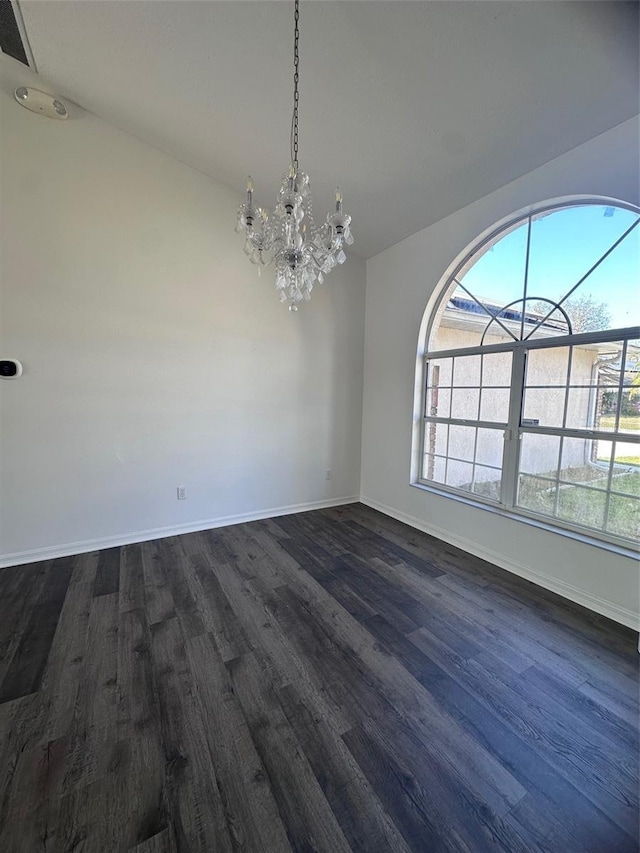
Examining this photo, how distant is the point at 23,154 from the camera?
8.38 ft

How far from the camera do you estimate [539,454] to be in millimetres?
2568

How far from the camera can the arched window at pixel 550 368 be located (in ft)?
6.93

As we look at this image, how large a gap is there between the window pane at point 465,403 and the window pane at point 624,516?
115cm

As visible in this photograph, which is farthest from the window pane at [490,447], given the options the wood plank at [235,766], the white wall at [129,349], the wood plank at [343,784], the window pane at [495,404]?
the wood plank at [235,766]

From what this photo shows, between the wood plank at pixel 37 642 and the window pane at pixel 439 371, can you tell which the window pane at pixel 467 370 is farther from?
the wood plank at pixel 37 642

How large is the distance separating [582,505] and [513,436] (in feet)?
2.13

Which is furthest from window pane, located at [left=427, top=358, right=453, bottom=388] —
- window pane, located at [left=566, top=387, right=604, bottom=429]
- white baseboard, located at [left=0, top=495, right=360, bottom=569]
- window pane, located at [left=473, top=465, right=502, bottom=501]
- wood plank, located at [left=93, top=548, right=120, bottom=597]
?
wood plank, located at [left=93, top=548, right=120, bottom=597]

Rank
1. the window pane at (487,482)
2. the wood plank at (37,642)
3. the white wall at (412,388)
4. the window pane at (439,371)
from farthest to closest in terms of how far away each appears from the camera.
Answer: the window pane at (439,371), the window pane at (487,482), the white wall at (412,388), the wood plank at (37,642)

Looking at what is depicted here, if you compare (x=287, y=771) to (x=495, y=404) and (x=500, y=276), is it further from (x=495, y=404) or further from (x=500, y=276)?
(x=500, y=276)

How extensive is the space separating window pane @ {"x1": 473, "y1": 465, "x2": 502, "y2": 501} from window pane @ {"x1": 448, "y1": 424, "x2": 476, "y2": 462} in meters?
0.15

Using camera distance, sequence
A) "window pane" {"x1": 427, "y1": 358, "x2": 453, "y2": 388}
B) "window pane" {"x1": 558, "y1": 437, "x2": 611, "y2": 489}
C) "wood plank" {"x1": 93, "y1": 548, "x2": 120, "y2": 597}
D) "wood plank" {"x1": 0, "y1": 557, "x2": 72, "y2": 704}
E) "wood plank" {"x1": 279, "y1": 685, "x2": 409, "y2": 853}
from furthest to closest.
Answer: "window pane" {"x1": 427, "y1": 358, "x2": 453, "y2": 388}, "wood plank" {"x1": 93, "y1": 548, "x2": 120, "y2": 597}, "window pane" {"x1": 558, "y1": 437, "x2": 611, "y2": 489}, "wood plank" {"x1": 0, "y1": 557, "x2": 72, "y2": 704}, "wood plank" {"x1": 279, "y1": 685, "x2": 409, "y2": 853}

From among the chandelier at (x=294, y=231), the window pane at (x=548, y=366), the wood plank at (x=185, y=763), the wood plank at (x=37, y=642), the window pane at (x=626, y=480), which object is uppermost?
the chandelier at (x=294, y=231)

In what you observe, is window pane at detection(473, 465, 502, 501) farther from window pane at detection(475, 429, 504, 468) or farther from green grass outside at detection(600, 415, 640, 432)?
green grass outside at detection(600, 415, 640, 432)

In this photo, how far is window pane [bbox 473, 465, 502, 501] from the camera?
9.34 ft
